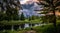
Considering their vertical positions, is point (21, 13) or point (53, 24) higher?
point (21, 13)

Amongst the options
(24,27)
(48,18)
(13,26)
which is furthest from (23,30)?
(48,18)

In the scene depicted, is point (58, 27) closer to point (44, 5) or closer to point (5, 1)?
point (44, 5)

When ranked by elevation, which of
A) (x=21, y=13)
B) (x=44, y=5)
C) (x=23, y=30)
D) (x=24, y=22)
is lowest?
(x=23, y=30)

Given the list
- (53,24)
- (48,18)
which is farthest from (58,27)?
(48,18)

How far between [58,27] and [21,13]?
0.68 meters

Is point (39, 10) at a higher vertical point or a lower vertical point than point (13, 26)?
higher

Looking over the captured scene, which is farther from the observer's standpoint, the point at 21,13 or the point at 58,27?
the point at 58,27

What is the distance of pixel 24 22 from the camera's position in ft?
6.23

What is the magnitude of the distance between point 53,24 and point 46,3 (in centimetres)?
38

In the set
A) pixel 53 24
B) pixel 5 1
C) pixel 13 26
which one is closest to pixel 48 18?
pixel 53 24

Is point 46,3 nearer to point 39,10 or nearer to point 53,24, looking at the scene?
point 39,10

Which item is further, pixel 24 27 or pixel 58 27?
pixel 58 27

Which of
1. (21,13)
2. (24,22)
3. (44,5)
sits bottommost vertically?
(24,22)

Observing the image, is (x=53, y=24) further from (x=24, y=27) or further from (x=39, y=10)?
(x=24, y=27)
